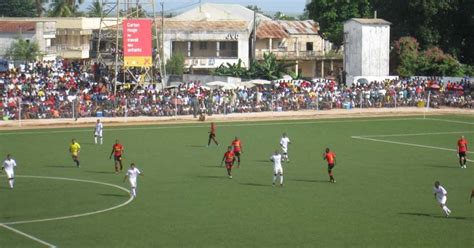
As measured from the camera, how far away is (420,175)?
3509cm

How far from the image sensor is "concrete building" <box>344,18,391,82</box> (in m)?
74.2

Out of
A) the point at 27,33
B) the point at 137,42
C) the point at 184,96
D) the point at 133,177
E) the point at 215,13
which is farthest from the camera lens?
the point at 215,13

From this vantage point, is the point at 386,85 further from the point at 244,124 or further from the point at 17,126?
the point at 17,126

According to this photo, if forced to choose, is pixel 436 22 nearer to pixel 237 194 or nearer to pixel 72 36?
pixel 72 36

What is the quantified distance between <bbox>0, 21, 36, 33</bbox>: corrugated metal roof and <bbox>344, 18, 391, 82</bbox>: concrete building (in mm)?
30730

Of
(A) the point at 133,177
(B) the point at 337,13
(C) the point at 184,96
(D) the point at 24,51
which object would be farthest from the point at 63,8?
(A) the point at 133,177

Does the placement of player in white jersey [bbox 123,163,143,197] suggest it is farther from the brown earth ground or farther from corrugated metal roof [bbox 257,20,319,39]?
corrugated metal roof [bbox 257,20,319,39]

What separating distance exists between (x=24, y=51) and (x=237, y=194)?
53108 mm

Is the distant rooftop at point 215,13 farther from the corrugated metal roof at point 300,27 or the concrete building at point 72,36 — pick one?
the concrete building at point 72,36

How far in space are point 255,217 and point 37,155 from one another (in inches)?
684

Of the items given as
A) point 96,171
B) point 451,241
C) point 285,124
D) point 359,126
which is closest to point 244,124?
point 285,124

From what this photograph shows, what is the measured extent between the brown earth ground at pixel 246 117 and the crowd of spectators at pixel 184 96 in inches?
31.9

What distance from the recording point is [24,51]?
261ft

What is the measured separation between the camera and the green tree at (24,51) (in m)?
79.3
